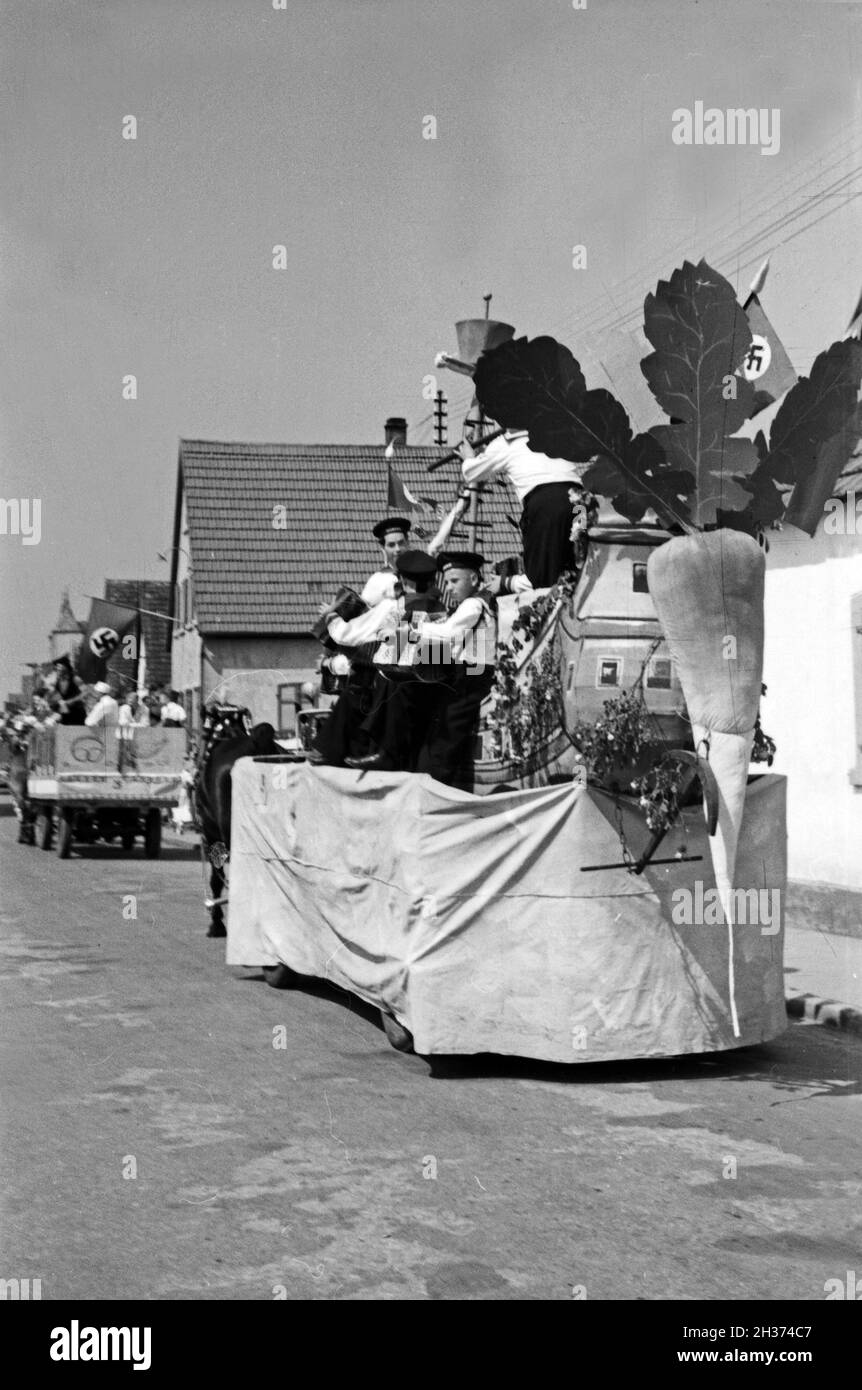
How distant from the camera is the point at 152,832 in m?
22.1

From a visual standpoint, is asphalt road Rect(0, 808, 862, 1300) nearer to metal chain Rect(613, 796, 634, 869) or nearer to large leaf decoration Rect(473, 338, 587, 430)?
metal chain Rect(613, 796, 634, 869)

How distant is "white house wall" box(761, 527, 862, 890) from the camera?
13.5m

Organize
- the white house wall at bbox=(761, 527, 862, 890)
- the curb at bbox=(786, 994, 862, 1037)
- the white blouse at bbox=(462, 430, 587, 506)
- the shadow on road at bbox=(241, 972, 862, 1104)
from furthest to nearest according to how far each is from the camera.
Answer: the white house wall at bbox=(761, 527, 862, 890) → the curb at bbox=(786, 994, 862, 1037) → the white blouse at bbox=(462, 430, 587, 506) → the shadow on road at bbox=(241, 972, 862, 1104)

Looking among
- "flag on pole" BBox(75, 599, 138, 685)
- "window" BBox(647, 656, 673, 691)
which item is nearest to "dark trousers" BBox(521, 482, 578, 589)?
"window" BBox(647, 656, 673, 691)

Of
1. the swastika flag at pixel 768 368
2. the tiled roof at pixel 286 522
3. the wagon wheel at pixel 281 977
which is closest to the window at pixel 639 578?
the swastika flag at pixel 768 368

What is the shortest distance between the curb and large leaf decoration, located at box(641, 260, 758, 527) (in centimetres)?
352

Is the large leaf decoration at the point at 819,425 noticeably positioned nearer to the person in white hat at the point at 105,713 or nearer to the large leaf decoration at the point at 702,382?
the large leaf decoration at the point at 702,382

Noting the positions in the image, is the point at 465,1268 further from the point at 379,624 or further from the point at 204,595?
the point at 204,595

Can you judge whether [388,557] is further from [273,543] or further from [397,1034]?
[273,543]

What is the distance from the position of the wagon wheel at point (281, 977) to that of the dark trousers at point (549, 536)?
3.13 m

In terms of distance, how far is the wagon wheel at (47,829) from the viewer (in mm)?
23312

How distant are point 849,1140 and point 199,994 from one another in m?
4.76

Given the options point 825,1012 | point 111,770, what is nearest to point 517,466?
point 825,1012
